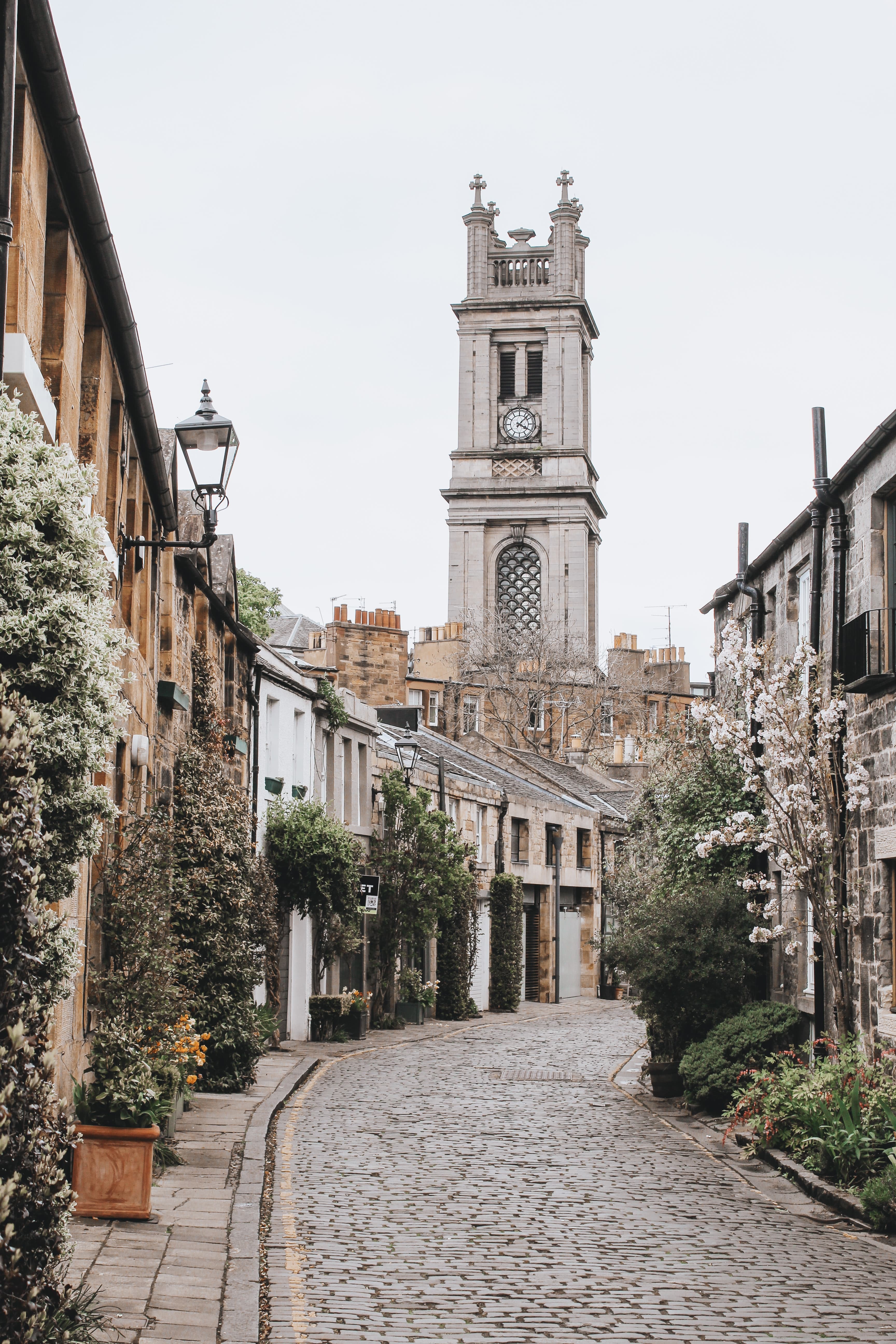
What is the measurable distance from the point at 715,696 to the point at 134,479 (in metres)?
10.6

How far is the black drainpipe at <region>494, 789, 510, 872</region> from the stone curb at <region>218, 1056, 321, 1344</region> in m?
23.0

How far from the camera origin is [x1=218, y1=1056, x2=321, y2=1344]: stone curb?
7.30 m

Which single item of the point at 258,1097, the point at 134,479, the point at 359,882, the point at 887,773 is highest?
the point at 134,479

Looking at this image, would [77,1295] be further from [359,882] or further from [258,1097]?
[359,882]

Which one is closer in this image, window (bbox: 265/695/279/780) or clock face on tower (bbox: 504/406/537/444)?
window (bbox: 265/695/279/780)

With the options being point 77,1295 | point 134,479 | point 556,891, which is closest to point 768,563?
point 134,479

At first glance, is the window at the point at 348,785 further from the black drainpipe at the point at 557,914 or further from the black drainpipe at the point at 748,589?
the black drainpipe at the point at 557,914

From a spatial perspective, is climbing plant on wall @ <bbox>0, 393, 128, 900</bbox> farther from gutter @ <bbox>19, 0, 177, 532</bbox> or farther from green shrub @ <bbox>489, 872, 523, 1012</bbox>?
green shrub @ <bbox>489, 872, 523, 1012</bbox>

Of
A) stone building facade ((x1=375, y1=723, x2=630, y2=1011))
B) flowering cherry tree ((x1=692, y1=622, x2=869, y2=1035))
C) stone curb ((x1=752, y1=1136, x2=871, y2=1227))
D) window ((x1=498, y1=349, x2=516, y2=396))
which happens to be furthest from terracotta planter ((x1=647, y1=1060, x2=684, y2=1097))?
window ((x1=498, y1=349, x2=516, y2=396))

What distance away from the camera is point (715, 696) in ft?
70.2

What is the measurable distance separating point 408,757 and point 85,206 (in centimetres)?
2182

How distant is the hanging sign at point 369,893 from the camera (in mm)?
25422

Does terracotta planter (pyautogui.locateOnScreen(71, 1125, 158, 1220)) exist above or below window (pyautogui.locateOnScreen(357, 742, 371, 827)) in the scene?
below

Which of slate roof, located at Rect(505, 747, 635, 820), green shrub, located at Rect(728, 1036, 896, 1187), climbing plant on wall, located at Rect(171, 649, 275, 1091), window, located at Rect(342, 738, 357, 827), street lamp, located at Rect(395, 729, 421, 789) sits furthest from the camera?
slate roof, located at Rect(505, 747, 635, 820)
